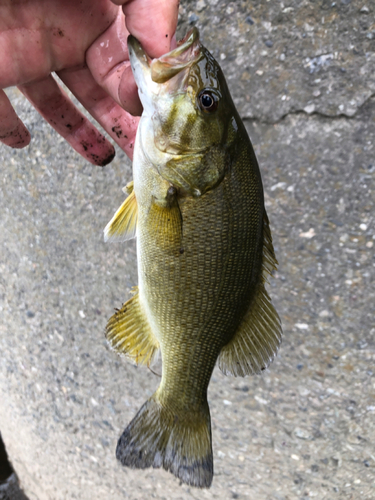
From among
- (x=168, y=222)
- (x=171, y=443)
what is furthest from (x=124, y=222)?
(x=171, y=443)

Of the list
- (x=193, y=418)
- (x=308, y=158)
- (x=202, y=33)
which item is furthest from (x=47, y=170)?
(x=193, y=418)

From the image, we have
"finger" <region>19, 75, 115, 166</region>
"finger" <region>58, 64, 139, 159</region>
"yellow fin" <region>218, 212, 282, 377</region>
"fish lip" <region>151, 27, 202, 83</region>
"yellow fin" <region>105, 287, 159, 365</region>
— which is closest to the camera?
"fish lip" <region>151, 27, 202, 83</region>

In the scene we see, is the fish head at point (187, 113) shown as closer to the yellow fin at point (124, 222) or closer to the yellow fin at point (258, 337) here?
the yellow fin at point (124, 222)

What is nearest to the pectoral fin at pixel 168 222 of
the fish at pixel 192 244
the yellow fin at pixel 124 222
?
the fish at pixel 192 244

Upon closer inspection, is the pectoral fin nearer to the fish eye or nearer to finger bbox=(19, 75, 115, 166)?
the fish eye

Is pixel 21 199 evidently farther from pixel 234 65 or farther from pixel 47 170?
pixel 234 65

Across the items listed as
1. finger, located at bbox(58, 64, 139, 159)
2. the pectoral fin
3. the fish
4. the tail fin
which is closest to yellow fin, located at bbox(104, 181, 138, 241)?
the fish
